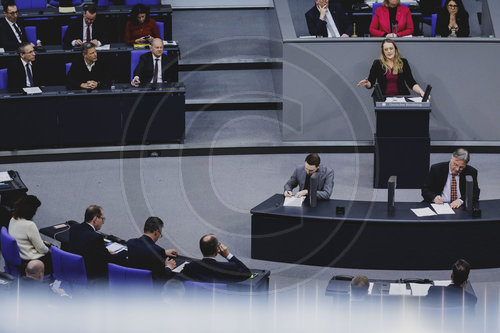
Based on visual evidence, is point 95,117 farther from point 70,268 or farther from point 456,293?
point 456,293

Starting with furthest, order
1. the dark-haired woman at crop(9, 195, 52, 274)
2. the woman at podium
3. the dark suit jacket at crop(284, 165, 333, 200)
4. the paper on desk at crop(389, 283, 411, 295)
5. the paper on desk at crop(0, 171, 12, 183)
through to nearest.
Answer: the woman at podium
the paper on desk at crop(0, 171, 12, 183)
the dark suit jacket at crop(284, 165, 333, 200)
the dark-haired woman at crop(9, 195, 52, 274)
the paper on desk at crop(389, 283, 411, 295)

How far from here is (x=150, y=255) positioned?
5676 mm

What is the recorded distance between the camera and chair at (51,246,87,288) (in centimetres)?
567

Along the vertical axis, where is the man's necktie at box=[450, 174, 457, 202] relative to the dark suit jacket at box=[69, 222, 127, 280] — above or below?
above

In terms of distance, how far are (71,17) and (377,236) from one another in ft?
22.8

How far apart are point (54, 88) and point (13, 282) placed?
219 inches

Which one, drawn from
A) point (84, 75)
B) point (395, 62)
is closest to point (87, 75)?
point (84, 75)

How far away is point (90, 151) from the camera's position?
10164mm

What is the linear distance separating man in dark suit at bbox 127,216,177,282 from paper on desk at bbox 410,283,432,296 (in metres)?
1.72

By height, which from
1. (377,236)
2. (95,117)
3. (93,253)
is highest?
(95,117)

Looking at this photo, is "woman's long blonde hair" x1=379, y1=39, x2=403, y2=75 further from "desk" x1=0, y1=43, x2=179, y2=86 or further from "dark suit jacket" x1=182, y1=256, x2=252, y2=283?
"dark suit jacket" x1=182, y1=256, x2=252, y2=283

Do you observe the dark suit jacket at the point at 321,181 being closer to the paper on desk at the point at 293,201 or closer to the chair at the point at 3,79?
the paper on desk at the point at 293,201

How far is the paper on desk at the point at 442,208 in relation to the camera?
690 cm

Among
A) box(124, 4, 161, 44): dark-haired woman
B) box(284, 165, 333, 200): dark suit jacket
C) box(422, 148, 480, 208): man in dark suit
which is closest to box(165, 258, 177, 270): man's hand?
box(284, 165, 333, 200): dark suit jacket
